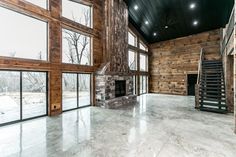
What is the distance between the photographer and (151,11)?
28.2ft

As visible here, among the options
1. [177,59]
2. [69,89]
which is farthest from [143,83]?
[69,89]

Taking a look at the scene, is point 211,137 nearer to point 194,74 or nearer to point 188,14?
point 188,14

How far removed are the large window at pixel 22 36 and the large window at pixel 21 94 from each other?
67 cm

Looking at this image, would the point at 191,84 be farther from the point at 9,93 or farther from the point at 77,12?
the point at 9,93

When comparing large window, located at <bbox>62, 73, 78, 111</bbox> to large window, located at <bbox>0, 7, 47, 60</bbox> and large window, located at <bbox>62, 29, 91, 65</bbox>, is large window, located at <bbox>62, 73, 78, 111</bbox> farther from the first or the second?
Result: large window, located at <bbox>0, 7, 47, 60</bbox>

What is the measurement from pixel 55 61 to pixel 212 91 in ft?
22.8

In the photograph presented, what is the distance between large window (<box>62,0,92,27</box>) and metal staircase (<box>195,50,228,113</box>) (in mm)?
6474

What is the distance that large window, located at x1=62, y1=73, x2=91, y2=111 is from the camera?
251 inches

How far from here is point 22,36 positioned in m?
4.92

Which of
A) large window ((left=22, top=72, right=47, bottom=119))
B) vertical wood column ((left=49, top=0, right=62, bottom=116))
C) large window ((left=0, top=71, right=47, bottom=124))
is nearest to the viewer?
large window ((left=0, top=71, right=47, bottom=124))

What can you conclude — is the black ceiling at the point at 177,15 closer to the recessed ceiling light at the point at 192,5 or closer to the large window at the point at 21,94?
the recessed ceiling light at the point at 192,5

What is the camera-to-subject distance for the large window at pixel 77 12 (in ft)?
20.5

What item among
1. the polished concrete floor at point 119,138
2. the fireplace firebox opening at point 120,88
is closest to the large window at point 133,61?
the fireplace firebox opening at point 120,88

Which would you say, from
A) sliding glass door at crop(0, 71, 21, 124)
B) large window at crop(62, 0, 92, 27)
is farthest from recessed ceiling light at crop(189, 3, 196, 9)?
sliding glass door at crop(0, 71, 21, 124)
